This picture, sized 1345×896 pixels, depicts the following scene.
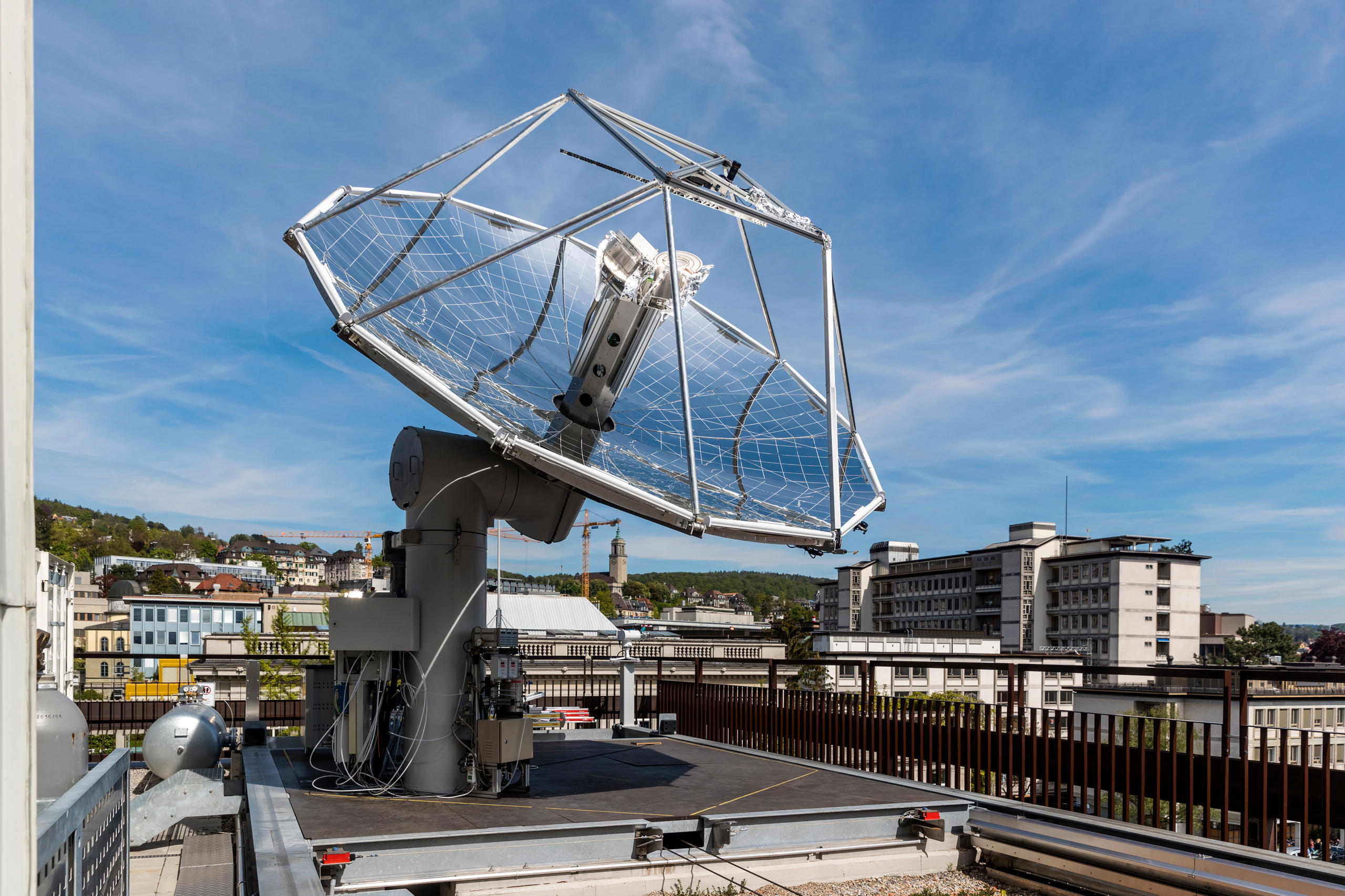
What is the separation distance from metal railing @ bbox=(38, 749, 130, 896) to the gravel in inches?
179

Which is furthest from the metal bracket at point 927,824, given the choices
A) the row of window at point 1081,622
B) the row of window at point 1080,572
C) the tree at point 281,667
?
the row of window at point 1080,572

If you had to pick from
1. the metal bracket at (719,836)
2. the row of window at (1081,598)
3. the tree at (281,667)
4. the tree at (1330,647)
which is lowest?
the tree at (1330,647)

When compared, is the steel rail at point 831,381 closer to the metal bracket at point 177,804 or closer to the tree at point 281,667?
the metal bracket at point 177,804

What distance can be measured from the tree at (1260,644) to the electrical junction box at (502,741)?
4850 inches

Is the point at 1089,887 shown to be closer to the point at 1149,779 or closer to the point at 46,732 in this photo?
the point at 1149,779

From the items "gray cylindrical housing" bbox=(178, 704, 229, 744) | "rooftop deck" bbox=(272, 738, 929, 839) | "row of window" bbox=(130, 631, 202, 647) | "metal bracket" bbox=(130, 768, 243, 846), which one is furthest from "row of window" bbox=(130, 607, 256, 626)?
"rooftop deck" bbox=(272, 738, 929, 839)

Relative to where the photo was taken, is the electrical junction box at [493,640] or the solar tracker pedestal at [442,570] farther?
the electrical junction box at [493,640]

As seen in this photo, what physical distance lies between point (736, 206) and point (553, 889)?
7.03 m

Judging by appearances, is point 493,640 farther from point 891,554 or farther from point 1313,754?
point 891,554

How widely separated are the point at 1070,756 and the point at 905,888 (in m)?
2.58

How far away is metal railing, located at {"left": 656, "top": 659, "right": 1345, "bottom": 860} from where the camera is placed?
866 centimetres

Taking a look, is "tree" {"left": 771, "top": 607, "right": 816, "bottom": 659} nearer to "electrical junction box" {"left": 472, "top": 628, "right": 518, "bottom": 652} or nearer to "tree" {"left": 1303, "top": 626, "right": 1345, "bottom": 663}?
"electrical junction box" {"left": 472, "top": 628, "right": 518, "bottom": 652}

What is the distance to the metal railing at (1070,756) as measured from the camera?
8.66 m

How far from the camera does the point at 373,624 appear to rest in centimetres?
1149
